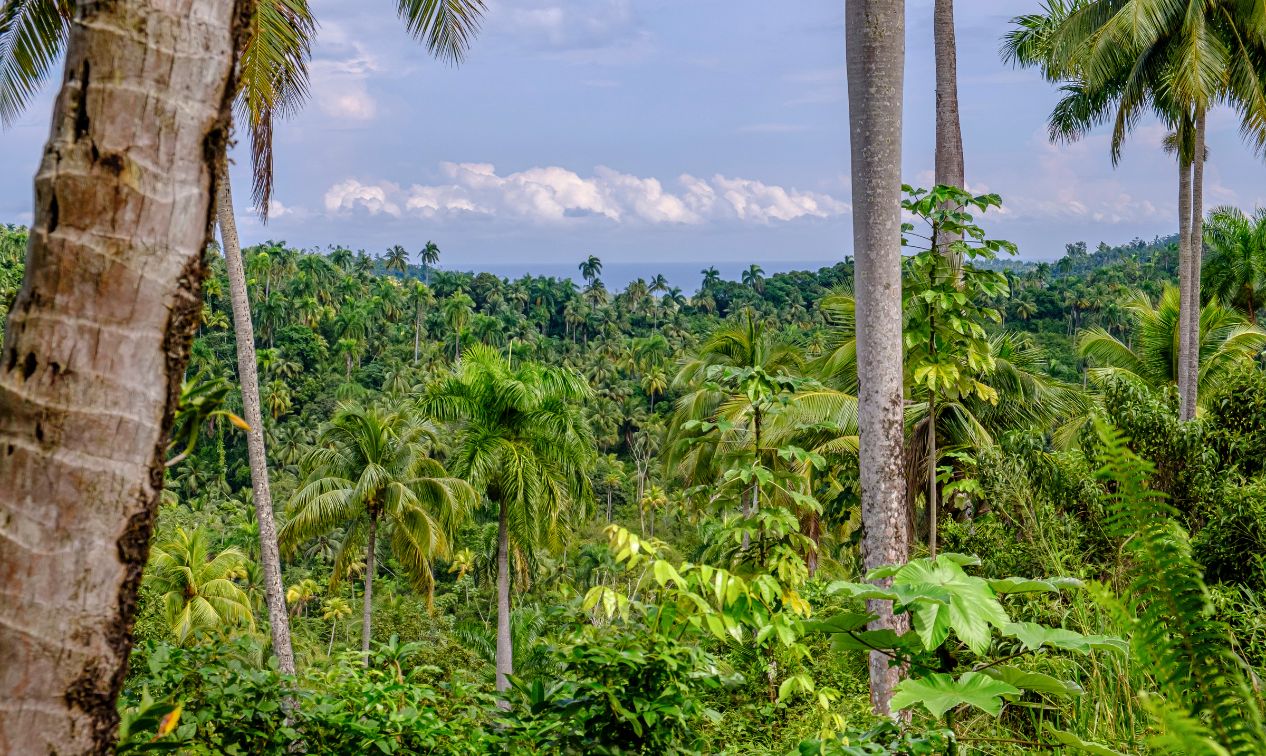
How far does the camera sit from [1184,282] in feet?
40.8

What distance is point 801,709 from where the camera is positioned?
12.5ft

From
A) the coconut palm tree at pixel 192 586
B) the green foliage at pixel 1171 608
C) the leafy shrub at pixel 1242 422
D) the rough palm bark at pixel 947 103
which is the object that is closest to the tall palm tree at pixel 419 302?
the coconut palm tree at pixel 192 586

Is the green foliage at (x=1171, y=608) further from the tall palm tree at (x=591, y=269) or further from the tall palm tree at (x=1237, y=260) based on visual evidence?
the tall palm tree at (x=591, y=269)

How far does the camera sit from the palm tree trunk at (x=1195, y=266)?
11508mm

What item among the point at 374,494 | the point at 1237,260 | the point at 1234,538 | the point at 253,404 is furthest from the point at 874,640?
the point at 1237,260

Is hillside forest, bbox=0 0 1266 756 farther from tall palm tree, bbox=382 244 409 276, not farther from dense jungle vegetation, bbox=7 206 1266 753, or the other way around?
tall palm tree, bbox=382 244 409 276

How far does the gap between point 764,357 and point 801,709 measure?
11363 mm

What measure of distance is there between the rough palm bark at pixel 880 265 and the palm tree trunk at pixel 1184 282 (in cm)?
833

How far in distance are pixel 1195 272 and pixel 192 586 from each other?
1849 cm

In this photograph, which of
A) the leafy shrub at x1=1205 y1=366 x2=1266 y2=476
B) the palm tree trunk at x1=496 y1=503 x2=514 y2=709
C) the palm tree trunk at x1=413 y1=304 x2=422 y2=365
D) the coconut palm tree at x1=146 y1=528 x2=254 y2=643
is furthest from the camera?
the palm tree trunk at x1=413 y1=304 x2=422 y2=365

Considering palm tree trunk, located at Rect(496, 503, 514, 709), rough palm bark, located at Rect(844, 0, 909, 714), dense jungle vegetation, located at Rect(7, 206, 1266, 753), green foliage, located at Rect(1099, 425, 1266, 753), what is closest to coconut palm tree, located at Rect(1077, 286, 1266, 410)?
dense jungle vegetation, located at Rect(7, 206, 1266, 753)

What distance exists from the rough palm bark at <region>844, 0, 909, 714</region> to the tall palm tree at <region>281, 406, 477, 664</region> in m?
12.7

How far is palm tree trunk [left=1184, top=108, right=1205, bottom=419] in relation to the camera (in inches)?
453

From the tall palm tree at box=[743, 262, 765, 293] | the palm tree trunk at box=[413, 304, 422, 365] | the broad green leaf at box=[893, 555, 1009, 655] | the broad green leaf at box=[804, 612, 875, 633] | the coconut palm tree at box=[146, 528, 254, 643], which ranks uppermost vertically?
the tall palm tree at box=[743, 262, 765, 293]
